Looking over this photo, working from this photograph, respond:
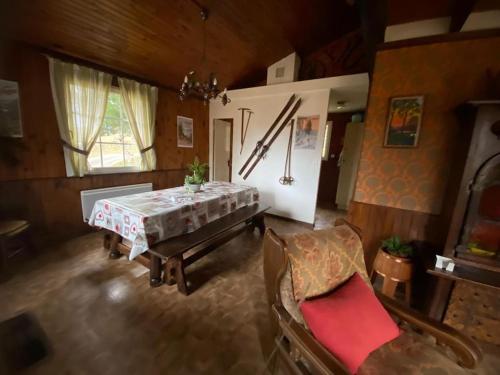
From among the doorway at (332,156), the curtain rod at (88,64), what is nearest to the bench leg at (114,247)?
the curtain rod at (88,64)

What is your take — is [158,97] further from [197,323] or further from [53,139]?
[197,323]

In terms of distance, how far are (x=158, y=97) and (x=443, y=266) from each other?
14.3ft

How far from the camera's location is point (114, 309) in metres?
1.63

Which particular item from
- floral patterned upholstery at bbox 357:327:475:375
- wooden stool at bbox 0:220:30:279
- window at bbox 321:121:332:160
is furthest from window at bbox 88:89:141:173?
window at bbox 321:121:332:160

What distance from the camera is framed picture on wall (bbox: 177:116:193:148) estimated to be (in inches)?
162

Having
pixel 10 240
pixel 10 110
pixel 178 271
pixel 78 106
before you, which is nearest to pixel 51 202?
pixel 10 240

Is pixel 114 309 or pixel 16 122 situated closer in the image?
pixel 114 309

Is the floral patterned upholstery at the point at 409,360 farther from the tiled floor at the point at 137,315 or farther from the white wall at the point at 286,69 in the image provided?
the white wall at the point at 286,69

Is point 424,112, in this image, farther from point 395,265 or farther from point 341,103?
point 341,103

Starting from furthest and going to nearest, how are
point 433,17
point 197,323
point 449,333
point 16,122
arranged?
point 16,122, point 433,17, point 197,323, point 449,333

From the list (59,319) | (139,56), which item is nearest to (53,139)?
(139,56)

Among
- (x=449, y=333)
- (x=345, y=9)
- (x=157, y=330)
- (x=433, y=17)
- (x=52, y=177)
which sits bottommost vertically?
(x=157, y=330)

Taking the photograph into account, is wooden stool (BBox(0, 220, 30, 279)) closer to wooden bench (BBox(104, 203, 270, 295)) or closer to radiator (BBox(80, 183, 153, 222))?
radiator (BBox(80, 183, 153, 222))

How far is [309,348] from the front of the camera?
829 mm
